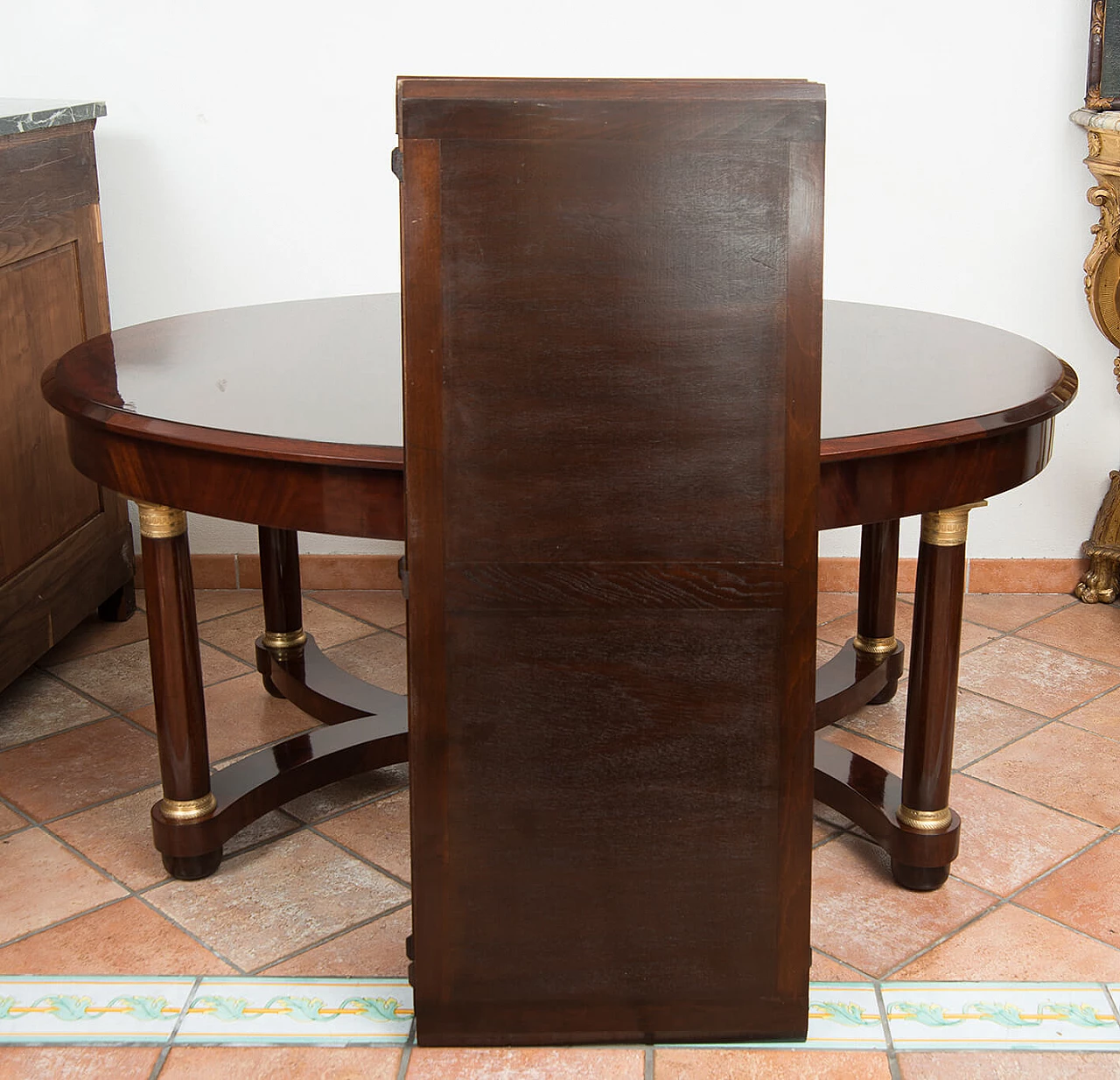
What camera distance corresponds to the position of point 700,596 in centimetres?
168

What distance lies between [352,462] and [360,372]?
41 centimetres

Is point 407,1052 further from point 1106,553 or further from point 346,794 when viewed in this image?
point 1106,553

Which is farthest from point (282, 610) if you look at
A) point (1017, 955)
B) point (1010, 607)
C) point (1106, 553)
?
point (1106, 553)

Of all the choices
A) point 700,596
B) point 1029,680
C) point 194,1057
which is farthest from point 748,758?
point 1029,680

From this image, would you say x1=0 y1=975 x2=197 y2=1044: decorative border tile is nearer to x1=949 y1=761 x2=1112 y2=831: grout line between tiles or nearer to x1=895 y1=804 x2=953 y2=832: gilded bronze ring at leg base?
x1=895 y1=804 x2=953 y2=832: gilded bronze ring at leg base

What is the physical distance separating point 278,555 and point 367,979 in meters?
1.02

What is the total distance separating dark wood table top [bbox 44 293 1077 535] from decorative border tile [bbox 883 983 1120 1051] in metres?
0.66

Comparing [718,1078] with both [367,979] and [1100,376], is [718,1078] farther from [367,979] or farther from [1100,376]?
[1100,376]

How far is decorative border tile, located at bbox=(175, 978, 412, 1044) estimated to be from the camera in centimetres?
185

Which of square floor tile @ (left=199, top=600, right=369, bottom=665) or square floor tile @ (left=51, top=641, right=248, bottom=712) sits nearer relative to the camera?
square floor tile @ (left=51, top=641, right=248, bottom=712)

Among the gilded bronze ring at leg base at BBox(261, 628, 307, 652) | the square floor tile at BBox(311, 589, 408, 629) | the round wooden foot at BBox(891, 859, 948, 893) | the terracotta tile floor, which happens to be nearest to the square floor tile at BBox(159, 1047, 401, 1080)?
the terracotta tile floor

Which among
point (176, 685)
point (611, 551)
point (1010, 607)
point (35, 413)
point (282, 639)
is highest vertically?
point (611, 551)

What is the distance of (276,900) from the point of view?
2186 millimetres

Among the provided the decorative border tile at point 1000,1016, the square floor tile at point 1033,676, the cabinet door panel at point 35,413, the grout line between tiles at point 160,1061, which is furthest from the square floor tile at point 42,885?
the square floor tile at point 1033,676
